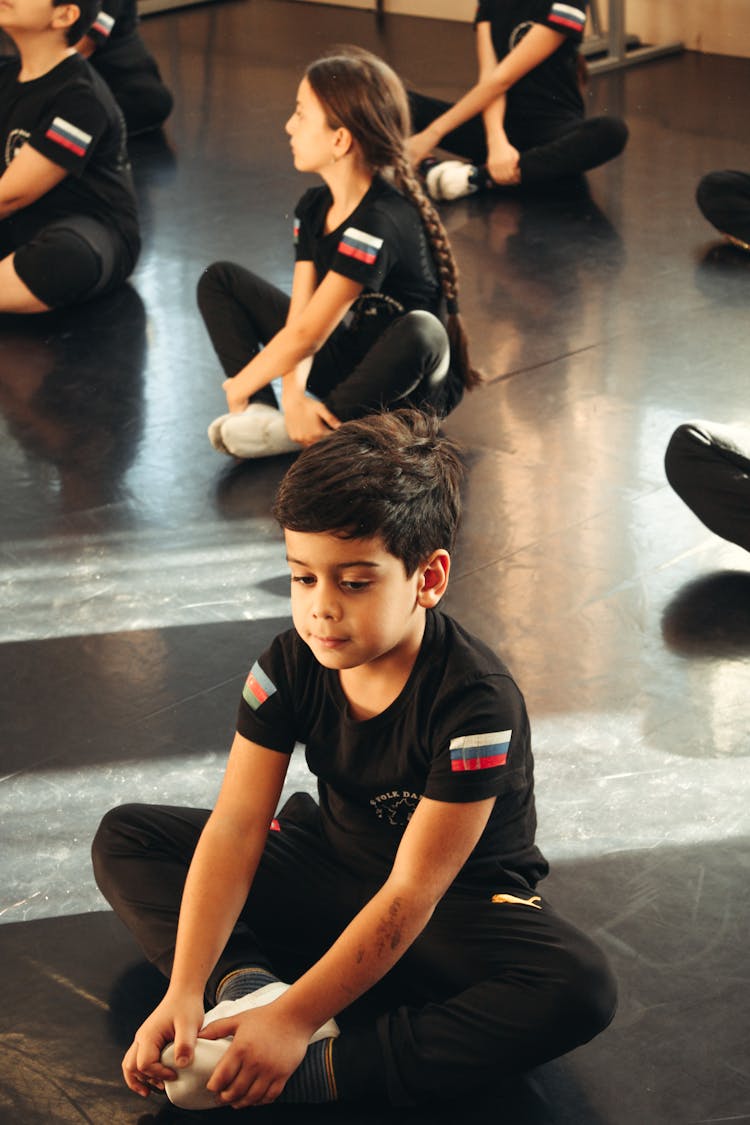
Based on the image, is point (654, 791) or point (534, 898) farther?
point (654, 791)

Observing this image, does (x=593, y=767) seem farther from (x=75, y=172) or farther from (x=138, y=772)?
(x=75, y=172)

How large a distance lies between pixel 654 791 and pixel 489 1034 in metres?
0.48

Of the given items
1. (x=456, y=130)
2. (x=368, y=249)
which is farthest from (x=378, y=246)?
(x=456, y=130)

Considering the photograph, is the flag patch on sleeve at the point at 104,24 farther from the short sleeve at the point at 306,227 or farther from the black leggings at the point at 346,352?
the short sleeve at the point at 306,227

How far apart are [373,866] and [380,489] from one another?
357 millimetres

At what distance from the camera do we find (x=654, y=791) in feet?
5.36

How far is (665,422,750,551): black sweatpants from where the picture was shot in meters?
2.06

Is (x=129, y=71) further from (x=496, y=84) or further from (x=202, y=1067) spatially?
(x=202, y=1067)

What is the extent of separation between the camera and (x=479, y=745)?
3.99 feet

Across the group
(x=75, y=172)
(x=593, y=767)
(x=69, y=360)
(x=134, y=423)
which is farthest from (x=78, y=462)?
(x=593, y=767)

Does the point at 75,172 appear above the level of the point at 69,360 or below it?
above

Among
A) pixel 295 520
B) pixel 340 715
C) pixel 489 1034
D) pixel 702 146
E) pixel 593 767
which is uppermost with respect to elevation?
pixel 295 520

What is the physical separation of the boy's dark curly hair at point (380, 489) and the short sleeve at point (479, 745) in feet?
0.40

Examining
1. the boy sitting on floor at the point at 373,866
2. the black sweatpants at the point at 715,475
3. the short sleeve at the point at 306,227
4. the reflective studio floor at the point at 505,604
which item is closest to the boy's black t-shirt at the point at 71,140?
the reflective studio floor at the point at 505,604
